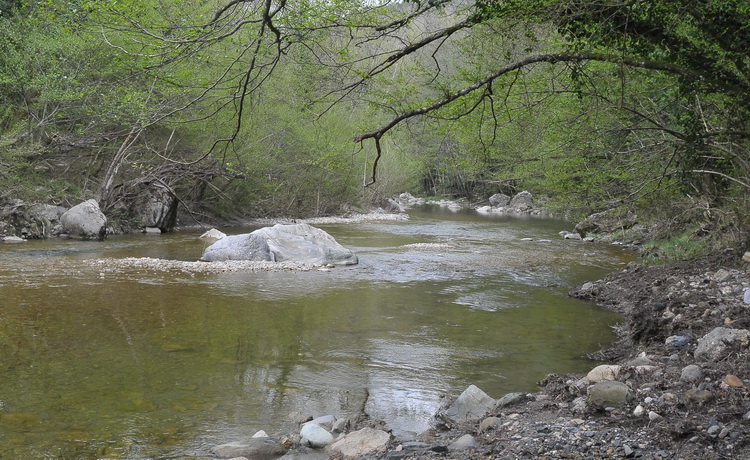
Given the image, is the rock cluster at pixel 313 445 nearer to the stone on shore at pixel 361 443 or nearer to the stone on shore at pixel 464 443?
the stone on shore at pixel 361 443

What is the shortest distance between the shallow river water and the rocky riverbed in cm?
46

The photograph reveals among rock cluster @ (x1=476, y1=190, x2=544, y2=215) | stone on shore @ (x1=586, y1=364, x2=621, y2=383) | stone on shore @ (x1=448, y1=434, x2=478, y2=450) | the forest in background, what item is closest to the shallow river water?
stone on shore @ (x1=448, y1=434, x2=478, y2=450)

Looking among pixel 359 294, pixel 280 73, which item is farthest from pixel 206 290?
pixel 280 73

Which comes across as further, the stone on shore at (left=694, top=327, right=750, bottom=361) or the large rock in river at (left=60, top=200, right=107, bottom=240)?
the large rock in river at (left=60, top=200, right=107, bottom=240)

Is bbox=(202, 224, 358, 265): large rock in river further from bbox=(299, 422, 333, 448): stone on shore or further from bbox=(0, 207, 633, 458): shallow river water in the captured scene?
bbox=(299, 422, 333, 448): stone on shore

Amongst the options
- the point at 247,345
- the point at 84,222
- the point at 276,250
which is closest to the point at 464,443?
the point at 247,345

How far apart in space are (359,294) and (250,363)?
4.61m

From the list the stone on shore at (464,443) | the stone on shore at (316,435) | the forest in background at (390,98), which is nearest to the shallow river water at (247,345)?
the stone on shore at (316,435)

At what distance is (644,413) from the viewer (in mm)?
4605

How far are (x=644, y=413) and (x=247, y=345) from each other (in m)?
4.88

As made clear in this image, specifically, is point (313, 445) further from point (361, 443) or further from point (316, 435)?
point (361, 443)

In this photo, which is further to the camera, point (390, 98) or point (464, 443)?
point (390, 98)

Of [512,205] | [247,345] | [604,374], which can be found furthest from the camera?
[512,205]

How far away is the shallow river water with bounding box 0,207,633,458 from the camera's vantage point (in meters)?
5.38
